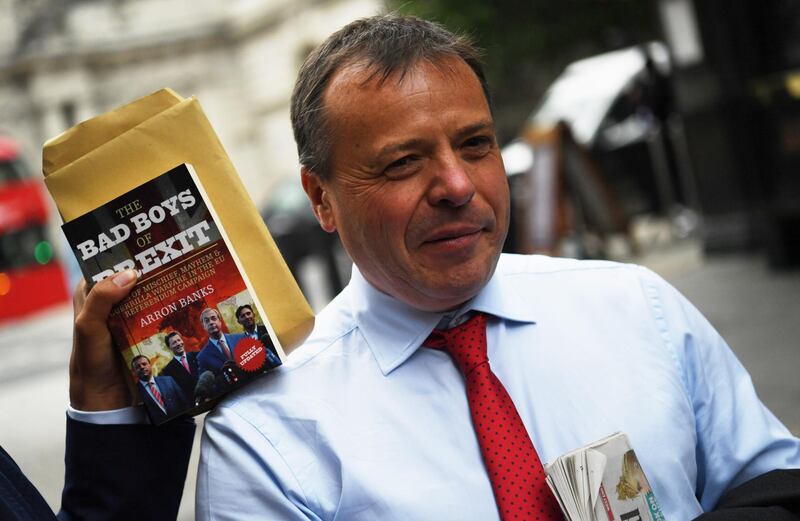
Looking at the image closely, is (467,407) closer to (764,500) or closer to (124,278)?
(764,500)

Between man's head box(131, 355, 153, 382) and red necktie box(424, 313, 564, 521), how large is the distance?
0.51 metres

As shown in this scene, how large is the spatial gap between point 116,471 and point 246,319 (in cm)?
37

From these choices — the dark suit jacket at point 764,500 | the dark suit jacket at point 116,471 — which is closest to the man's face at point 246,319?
the dark suit jacket at point 116,471

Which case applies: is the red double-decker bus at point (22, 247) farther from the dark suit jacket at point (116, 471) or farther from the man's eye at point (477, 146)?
the man's eye at point (477, 146)

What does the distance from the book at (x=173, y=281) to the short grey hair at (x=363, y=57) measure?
300mm

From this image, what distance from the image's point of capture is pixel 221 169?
1827 millimetres

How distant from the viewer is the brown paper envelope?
5.91 feet

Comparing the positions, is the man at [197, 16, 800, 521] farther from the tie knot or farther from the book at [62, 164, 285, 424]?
the book at [62, 164, 285, 424]

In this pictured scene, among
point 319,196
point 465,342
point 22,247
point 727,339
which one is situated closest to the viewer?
point 465,342

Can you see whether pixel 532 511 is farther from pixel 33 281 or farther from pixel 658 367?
pixel 33 281

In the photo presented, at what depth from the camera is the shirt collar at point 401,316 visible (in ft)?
6.44

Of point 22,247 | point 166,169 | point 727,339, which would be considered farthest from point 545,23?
point 166,169

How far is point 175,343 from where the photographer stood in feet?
5.86

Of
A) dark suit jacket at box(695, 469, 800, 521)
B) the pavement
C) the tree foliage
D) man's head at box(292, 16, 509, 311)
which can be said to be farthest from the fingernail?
the tree foliage
